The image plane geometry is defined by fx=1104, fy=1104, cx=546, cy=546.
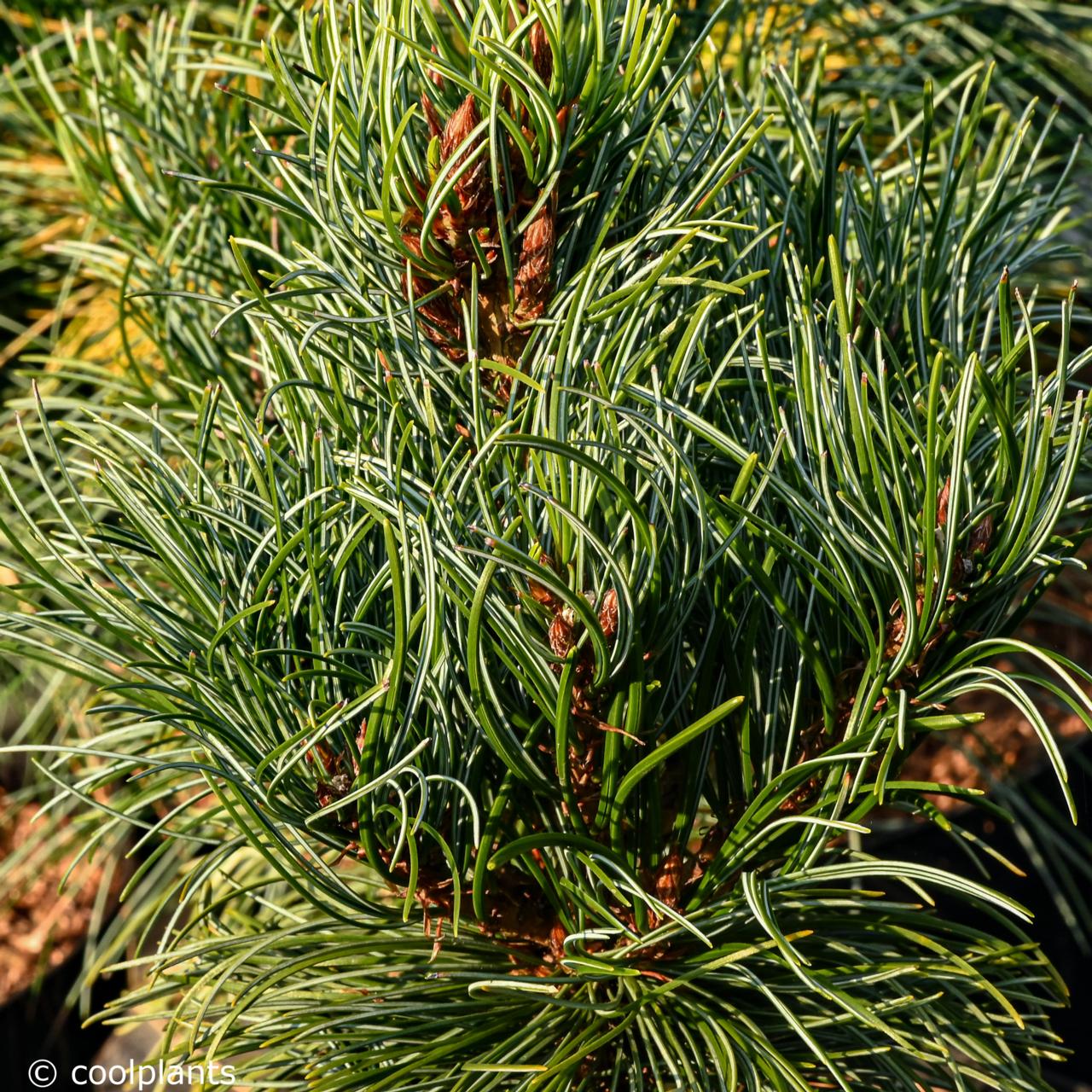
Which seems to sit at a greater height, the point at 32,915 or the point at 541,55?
the point at 541,55

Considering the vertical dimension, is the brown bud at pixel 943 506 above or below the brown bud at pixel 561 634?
above

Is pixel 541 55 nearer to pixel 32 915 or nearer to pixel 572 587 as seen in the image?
pixel 572 587

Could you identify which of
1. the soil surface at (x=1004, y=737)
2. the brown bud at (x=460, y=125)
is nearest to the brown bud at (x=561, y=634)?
the brown bud at (x=460, y=125)

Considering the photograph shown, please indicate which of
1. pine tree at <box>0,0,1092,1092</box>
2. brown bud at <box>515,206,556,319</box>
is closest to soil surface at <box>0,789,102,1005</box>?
pine tree at <box>0,0,1092,1092</box>

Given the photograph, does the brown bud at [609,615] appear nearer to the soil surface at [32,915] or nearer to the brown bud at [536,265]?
the brown bud at [536,265]

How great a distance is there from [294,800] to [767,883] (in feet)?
0.37

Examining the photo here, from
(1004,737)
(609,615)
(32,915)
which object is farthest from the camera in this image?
(32,915)

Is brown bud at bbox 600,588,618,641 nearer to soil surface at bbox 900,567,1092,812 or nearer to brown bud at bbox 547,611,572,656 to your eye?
brown bud at bbox 547,611,572,656

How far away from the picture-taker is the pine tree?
0.24m

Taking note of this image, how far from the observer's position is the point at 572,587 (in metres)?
0.24

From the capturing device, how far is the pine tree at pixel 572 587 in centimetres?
24

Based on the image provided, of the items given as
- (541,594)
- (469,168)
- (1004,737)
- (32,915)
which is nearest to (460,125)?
(469,168)

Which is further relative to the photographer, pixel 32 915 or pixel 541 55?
pixel 32 915

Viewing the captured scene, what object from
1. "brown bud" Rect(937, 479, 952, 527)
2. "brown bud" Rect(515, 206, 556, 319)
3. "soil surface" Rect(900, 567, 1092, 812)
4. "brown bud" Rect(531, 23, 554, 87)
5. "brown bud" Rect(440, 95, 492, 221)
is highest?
"brown bud" Rect(531, 23, 554, 87)
